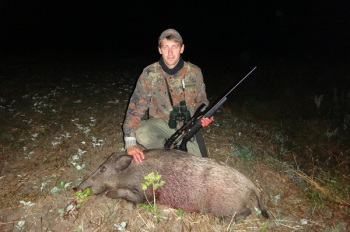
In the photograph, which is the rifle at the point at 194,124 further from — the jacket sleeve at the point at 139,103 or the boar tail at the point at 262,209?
the boar tail at the point at 262,209

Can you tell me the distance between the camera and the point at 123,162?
11.4ft

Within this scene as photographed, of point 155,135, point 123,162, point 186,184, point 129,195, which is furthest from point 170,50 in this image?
point 129,195

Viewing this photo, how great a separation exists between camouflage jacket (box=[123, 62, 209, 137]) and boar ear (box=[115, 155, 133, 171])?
825mm

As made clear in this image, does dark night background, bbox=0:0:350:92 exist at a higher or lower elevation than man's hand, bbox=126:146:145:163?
higher

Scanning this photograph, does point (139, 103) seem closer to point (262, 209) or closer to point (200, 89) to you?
point (200, 89)

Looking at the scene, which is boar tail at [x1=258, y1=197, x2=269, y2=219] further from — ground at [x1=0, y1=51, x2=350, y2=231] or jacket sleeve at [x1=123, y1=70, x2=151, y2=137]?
jacket sleeve at [x1=123, y1=70, x2=151, y2=137]

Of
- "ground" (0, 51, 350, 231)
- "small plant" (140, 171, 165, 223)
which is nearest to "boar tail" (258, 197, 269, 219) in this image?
"ground" (0, 51, 350, 231)

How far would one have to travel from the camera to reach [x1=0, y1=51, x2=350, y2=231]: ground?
3318 millimetres

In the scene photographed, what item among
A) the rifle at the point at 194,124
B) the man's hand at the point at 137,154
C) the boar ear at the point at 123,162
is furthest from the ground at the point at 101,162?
the rifle at the point at 194,124

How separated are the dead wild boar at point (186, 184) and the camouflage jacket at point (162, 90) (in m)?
0.96

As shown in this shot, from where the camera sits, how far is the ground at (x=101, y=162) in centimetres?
332

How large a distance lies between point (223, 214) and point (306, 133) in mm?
3953

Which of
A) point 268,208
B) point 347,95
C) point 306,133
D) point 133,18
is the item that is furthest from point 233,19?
point 268,208

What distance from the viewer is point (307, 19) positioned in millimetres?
25047
